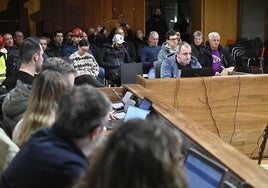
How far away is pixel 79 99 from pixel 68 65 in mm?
1198

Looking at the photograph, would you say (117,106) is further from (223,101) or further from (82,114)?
(82,114)

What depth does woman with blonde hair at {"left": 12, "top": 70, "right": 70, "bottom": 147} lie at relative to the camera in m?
2.35

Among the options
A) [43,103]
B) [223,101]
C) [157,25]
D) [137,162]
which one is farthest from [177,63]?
[157,25]

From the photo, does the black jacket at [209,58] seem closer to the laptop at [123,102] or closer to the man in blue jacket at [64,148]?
the laptop at [123,102]

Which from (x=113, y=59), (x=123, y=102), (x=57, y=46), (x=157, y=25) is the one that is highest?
(x=157, y=25)

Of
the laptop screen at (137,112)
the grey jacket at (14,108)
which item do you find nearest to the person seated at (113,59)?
the laptop screen at (137,112)

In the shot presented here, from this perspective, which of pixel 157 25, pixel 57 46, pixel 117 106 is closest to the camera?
pixel 117 106

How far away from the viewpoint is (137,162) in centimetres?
108

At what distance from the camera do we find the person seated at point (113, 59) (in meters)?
7.38

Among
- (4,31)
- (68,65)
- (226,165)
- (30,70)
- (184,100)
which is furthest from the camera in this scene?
(4,31)

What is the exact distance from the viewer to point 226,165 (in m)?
1.80

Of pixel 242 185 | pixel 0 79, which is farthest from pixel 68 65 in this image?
pixel 0 79

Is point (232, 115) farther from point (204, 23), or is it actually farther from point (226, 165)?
point (204, 23)

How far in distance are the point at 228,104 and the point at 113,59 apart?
324cm
